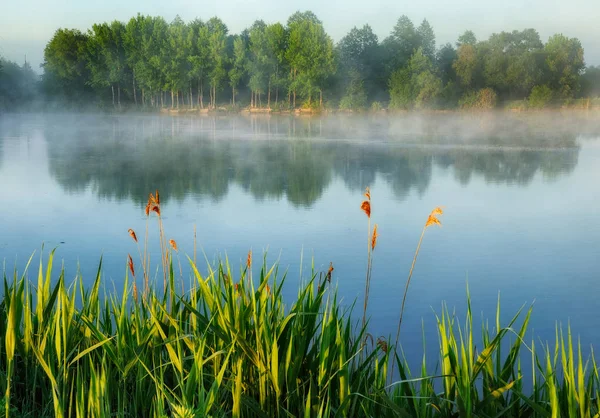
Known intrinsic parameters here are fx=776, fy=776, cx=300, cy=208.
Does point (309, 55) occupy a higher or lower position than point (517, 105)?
higher

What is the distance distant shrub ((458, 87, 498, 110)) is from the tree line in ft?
0.20

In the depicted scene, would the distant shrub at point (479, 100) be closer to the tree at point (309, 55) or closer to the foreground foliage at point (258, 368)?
the tree at point (309, 55)

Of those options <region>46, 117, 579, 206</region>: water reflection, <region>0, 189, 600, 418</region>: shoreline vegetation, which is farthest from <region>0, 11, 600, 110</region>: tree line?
<region>0, 189, 600, 418</region>: shoreline vegetation

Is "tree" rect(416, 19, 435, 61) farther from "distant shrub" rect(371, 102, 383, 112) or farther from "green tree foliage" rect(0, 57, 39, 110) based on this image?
"green tree foliage" rect(0, 57, 39, 110)

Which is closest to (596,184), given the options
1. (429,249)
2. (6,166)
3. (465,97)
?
(429,249)

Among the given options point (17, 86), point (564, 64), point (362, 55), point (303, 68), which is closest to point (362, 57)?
point (362, 55)

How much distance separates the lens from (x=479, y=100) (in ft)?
150

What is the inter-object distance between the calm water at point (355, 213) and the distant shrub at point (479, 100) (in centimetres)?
2742

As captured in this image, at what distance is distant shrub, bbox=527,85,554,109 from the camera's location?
45.9 m

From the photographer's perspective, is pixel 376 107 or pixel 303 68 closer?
pixel 303 68

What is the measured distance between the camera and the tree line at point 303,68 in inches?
1815

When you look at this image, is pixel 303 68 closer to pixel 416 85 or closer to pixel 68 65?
pixel 416 85

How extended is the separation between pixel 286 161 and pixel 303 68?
31732mm

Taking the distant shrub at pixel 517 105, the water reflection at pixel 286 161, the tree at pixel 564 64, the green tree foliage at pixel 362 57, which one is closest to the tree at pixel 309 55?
the green tree foliage at pixel 362 57
